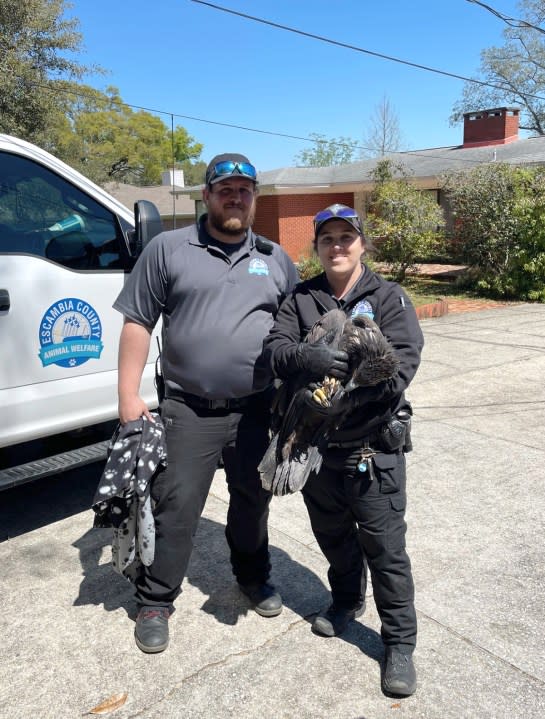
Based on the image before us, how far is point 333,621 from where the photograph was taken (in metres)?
2.89

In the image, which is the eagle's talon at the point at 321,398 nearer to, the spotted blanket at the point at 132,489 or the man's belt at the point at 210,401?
the man's belt at the point at 210,401

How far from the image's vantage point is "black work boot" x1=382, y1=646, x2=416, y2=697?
2.50 metres

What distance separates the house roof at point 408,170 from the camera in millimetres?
22516

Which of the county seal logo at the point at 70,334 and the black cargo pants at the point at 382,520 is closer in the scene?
the black cargo pants at the point at 382,520

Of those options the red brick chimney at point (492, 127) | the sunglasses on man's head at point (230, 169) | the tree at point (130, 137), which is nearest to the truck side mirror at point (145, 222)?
A: the sunglasses on man's head at point (230, 169)

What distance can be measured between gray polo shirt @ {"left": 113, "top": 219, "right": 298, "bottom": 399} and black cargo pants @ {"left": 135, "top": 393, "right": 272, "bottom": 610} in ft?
0.41

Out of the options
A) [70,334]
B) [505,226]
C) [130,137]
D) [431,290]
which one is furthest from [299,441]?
[130,137]

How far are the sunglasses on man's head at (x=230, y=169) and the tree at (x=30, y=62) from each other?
15.1m

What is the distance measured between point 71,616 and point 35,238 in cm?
201

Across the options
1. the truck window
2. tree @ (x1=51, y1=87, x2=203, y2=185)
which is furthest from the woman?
tree @ (x1=51, y1=87, x2=203, y2=185)

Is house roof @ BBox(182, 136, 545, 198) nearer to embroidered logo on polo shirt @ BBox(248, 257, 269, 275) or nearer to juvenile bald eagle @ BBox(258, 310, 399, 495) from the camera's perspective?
embroidered logo on polo shirt @ BBox(248, 257, 269, 275)

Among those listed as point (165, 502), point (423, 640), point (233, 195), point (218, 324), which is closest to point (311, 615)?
point (423, 640)

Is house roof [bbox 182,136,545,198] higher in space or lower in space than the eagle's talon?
higher

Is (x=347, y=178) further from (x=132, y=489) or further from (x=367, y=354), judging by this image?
(x=367, y=354)
